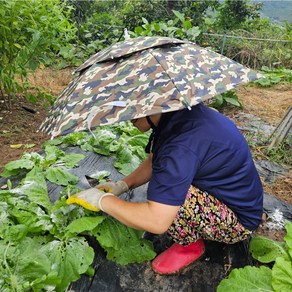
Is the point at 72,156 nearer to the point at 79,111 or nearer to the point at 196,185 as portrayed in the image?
the point at 196,185

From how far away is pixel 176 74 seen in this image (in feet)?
3.95

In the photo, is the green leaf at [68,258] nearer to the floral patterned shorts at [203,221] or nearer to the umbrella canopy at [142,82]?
the floral patterned shorts at [203,221]

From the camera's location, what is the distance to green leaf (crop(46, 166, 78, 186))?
7.46ft

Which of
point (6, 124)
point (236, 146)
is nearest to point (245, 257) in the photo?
point (236, 146)

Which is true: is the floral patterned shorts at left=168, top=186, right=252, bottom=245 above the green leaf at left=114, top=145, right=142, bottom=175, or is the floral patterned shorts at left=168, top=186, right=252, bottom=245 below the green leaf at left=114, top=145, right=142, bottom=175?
above

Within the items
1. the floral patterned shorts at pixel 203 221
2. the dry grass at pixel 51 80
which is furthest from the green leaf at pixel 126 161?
the dry grass at pixel 51 80

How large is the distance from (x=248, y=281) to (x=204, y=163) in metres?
0.54

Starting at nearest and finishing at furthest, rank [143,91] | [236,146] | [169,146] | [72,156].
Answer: [143,91]
[169,146]
[236,146]
[72,156]

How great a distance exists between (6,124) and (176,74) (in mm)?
2874

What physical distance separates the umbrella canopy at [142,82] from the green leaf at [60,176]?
96 centimetres

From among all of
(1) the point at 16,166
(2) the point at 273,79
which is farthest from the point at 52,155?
(2) the point at 273,79

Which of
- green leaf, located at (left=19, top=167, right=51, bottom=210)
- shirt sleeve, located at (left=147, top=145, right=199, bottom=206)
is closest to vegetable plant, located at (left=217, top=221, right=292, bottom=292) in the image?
shirt sleeve, located at (left=147, top=145, right=199, bottom=206)

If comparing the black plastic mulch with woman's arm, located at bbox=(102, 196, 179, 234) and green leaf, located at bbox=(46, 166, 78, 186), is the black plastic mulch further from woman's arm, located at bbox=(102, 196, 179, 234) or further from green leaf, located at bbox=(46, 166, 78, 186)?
green leaf, located at bbox=(46, 166, 78, 186)

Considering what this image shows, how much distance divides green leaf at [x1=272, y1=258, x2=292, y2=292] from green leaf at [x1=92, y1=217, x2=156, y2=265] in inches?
23.8
